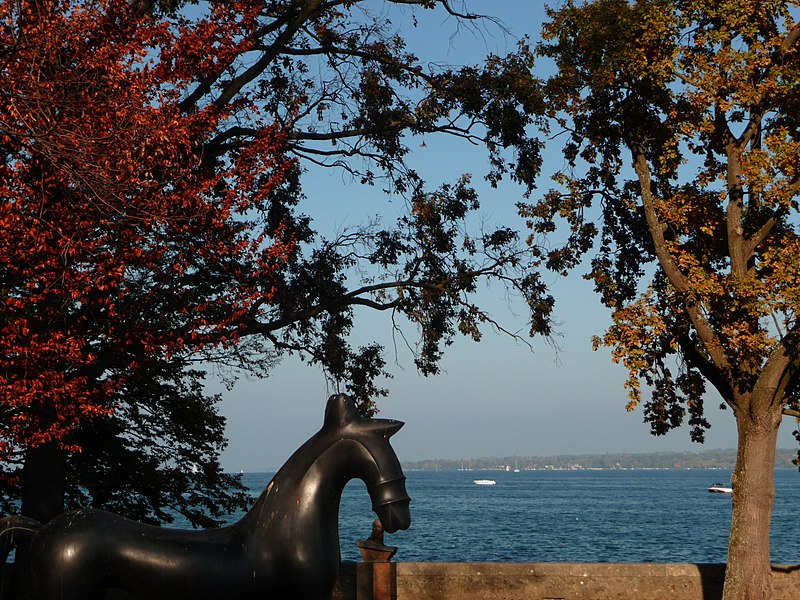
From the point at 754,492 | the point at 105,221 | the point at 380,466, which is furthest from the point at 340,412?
the point at 754,492

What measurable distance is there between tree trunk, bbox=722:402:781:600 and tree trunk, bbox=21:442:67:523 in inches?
388

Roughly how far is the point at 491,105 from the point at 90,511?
1247cm

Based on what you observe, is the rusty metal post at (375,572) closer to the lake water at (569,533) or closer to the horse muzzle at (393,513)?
the horse muzzle at (393,513)

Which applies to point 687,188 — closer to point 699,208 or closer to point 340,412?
point 699,208

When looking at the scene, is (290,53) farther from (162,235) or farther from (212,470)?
(212,470)

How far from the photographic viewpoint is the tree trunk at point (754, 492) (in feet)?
47.0

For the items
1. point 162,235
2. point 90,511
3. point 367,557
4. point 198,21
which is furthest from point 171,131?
point 90,511

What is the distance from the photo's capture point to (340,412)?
20.8 feet

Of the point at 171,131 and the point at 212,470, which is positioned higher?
the point at 171,131

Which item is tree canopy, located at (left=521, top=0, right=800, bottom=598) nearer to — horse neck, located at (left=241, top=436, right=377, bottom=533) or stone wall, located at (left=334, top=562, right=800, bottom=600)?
stone wall, located at (left=334, top=562, right=800, bottom=600)

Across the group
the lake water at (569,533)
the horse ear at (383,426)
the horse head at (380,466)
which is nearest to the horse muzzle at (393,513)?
the horse head at (380,466)

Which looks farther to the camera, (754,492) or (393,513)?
(754,492)

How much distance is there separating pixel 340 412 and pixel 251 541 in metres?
0.99

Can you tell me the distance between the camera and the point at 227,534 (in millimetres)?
6301
